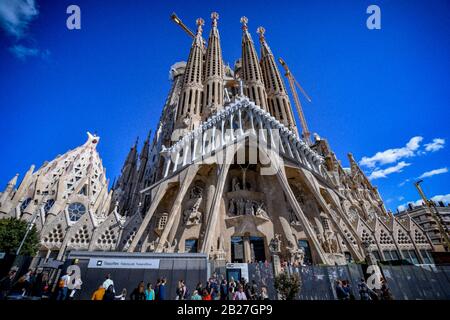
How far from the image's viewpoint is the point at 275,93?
1252 inches

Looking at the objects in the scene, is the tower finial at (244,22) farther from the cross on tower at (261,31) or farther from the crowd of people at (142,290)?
the crowd of people at (142,290)

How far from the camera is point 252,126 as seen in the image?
62.0 ft

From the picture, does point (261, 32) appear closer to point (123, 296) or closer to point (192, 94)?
point (192, 94)

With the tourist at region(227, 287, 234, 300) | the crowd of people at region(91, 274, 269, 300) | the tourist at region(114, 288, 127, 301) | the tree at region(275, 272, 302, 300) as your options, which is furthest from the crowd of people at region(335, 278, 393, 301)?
the tourist at region(114, 288, 127, 301)

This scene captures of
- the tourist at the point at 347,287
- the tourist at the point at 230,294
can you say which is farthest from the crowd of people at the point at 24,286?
the tourist at the point at 347,287

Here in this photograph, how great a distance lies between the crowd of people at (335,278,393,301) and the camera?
6.99 meters

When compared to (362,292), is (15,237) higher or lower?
higher

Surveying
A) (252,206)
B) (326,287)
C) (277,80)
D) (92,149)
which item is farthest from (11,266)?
(277,80)

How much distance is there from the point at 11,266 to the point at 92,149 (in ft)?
88.4

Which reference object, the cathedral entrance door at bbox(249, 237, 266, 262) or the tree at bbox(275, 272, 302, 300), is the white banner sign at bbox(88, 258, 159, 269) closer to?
the tree at bbox(275, 272, 302, 300)

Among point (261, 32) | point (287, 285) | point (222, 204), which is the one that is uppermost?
point (261, 32)

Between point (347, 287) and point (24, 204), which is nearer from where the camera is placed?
point (347, 287)

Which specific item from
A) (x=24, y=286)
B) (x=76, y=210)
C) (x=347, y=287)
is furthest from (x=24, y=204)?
(x=347, y=287)

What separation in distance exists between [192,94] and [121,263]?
78.9 ft
